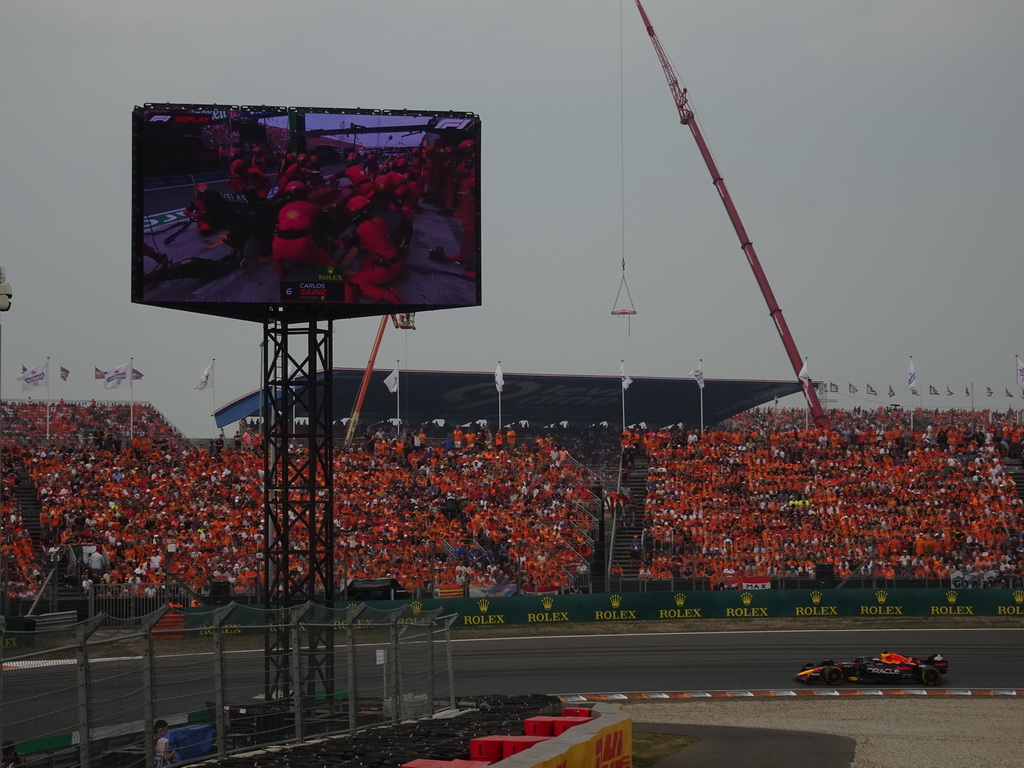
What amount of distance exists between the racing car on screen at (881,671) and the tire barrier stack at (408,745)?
459 inches

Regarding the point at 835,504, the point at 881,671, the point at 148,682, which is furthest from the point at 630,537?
the point at 148,682

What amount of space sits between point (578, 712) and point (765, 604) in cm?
2352

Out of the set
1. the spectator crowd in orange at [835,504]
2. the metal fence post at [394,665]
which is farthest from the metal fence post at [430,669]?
the spectator crowd in orange at [835,504]

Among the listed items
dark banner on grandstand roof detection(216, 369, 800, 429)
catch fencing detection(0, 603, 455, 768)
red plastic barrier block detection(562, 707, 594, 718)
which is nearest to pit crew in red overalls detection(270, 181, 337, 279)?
catch fencing detection(0, 603, 455, 768)

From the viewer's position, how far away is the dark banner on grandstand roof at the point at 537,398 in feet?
232

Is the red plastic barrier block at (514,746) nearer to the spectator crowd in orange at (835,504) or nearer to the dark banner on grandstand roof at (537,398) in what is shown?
the spectator crowd in orange at (835,504)

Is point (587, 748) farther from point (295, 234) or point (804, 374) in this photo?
point (804, 374)

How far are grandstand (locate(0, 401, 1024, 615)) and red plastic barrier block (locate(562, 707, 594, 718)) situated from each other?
59.5 ft

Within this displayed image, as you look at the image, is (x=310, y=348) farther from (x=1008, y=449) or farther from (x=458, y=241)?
(x=1008, y=449)

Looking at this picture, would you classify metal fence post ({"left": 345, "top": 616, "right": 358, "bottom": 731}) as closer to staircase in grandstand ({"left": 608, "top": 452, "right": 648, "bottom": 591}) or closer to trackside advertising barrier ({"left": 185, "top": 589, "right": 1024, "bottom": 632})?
trackside advertising barrier ({"left": 185, "top": 589, "right": 1024, "bottom": 632})

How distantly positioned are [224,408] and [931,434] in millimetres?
38284

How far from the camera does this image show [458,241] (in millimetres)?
22828

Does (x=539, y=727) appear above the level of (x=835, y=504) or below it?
below

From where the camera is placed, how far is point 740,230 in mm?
63438
